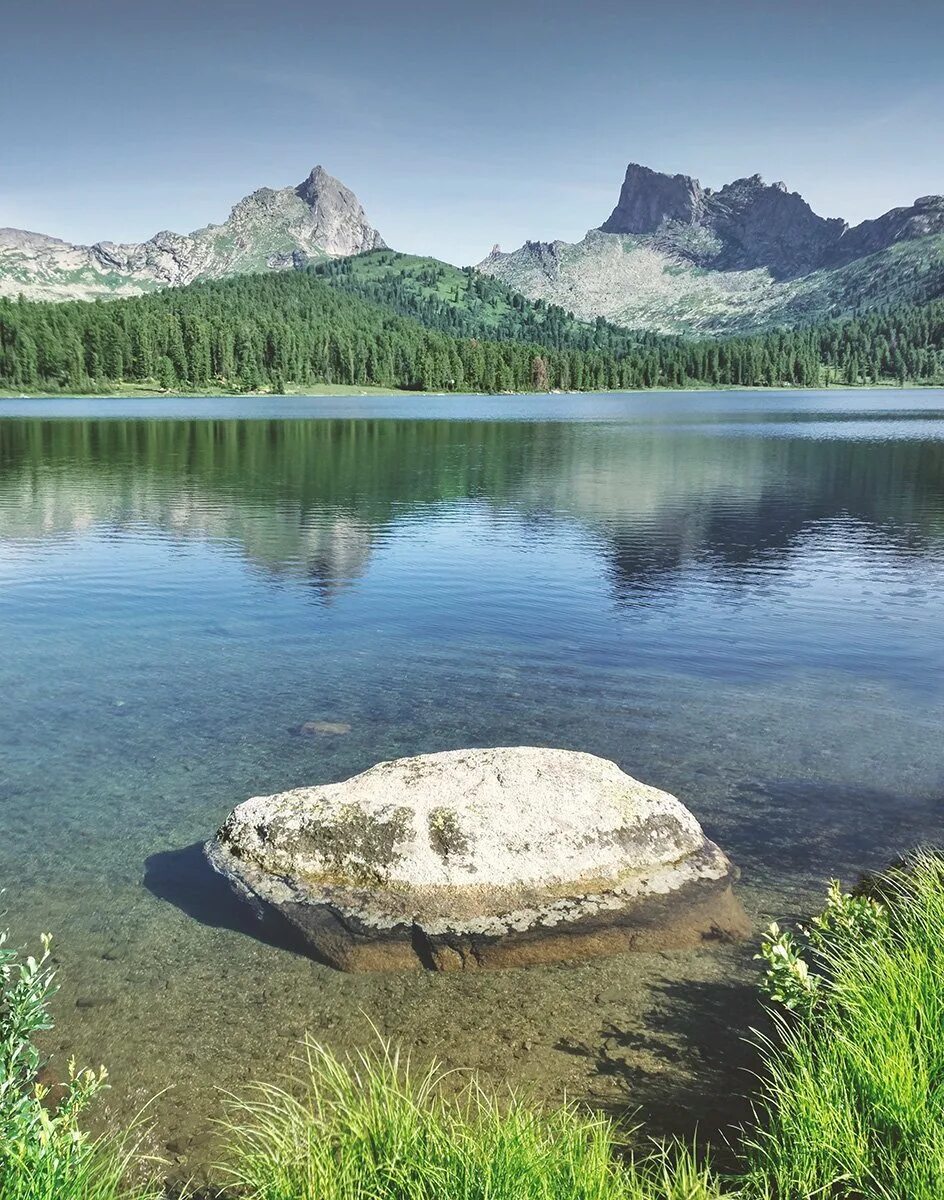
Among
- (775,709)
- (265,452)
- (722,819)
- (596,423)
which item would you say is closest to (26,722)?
(722,819)

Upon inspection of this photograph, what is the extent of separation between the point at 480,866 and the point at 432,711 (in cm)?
851

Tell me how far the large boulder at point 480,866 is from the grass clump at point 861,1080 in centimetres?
268

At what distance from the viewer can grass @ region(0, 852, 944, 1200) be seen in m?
5.97

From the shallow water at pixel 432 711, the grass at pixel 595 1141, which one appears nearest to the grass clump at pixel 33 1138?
the grass at pixel 595 1141

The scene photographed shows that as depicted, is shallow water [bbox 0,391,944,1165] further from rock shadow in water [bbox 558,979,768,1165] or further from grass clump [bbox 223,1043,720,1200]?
grass clump [bbox 223,1043,720,1200]

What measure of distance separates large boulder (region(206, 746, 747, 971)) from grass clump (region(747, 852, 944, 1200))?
106 inches

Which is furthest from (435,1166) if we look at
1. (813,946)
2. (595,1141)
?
(813,946)

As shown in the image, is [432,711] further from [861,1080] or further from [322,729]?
[861,1080]

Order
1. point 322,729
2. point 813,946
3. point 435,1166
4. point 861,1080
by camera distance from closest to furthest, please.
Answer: point 435,1166, point 861,1080, point 813,946, point 322,729

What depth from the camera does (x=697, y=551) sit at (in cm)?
4112

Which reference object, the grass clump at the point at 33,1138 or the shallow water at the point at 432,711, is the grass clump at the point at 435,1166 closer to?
the grass clump at the point at 33,1138

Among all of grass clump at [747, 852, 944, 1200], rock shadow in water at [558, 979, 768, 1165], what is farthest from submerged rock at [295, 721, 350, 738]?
grass clump at [747, 852, 944, 1200]

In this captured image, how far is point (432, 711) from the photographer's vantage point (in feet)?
65.8

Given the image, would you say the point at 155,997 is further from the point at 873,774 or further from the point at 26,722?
the point at 873,774
